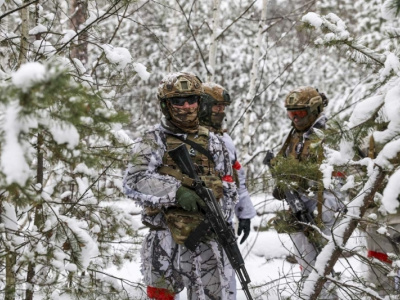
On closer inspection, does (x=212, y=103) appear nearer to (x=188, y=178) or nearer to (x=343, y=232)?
(x=188, y=178)

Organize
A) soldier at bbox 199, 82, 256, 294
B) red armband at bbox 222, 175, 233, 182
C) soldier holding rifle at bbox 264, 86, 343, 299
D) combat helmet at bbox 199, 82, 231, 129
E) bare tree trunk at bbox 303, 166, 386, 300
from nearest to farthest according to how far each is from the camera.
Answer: bare tree trunk at bbox 303, 166, 386, 300, red armband at bbox 222, 175, 233, 182, soldier at bbox 199, 82, 256, 294, soldier holding rifle at bbox 264, 86, 343, 299, combat helmet at bbox 199, 82, 231, 129

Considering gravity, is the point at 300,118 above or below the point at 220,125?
above

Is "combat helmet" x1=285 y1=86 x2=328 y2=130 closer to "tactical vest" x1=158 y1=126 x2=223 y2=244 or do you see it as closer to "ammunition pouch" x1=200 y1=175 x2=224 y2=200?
"tactical vest" x1=158 y1=126 x2=223 y2=244

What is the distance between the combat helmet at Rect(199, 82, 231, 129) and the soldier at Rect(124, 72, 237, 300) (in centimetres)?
113

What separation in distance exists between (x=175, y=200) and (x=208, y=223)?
0.31 m

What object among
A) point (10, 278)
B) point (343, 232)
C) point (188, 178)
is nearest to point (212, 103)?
point (188, 178)

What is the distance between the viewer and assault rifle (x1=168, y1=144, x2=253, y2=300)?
3648 mm

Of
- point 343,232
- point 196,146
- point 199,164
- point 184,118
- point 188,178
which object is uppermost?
point 184,118

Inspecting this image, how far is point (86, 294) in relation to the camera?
306 centimetres

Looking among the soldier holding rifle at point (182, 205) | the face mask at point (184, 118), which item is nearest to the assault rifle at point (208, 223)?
the soldier holding rifle at point (182, 205)

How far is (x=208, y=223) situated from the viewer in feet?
12.2

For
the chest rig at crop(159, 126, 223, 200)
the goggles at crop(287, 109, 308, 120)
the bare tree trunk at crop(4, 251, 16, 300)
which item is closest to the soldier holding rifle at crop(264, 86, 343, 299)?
the goggles at crop(287, 109, 308, 120)

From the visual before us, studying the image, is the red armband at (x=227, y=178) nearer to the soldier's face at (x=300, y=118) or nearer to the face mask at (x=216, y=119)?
the face mask at (x=216, y=119)

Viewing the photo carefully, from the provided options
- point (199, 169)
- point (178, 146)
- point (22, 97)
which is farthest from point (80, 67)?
point (22, 97)
